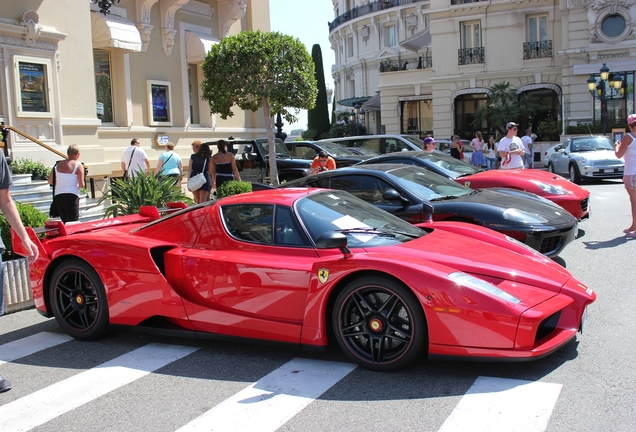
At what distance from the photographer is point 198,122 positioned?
21.7 m

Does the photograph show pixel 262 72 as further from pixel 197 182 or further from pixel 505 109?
pixel 505 109

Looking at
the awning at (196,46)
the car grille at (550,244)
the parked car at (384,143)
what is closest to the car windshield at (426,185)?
the car grille at (550,244)

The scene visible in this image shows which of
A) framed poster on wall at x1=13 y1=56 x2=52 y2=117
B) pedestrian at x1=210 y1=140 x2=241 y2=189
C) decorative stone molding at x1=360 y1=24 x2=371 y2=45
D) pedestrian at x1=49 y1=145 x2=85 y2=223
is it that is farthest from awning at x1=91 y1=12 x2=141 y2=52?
decorative stone molding at x1=360 y1=24 x2=371 y2=45

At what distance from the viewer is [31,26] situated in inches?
573

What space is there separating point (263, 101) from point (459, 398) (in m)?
13.4

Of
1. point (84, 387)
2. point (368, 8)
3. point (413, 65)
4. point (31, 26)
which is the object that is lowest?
point (84, 387)

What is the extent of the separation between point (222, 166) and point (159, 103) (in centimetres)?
766

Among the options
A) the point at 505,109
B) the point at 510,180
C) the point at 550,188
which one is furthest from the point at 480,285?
the point at 505,109

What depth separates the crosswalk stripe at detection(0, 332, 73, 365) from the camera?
18.4ft

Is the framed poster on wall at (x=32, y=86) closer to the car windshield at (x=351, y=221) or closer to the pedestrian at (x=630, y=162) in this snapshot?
the car windshield at (x=351, y=221)

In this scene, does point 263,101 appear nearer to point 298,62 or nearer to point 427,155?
point 298,62

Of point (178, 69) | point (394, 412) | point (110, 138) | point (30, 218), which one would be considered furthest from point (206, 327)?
point (178, 69)

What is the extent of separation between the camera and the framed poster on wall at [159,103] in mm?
19328

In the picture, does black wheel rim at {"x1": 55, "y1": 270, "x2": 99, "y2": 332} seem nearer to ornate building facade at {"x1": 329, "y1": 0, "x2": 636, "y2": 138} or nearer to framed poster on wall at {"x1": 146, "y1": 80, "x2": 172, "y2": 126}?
framed poster on wall at {"x1": 146, "y1": 80, "x2": 172, "y2": 126}
